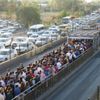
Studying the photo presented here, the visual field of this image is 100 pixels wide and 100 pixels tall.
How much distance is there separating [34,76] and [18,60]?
1375cm

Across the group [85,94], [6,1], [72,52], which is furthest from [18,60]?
[6,1]

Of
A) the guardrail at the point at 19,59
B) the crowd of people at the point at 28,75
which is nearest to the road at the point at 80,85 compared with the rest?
the crowd of people at the point at 28,75

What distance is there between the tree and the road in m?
51.6

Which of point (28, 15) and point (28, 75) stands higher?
point (28, 75)

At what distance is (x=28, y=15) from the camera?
264 feet

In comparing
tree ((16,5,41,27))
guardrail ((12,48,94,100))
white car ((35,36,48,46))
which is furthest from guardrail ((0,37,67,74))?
tree ((16,5,41,27))

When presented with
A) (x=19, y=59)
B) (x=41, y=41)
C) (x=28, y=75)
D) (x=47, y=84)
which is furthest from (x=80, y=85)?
(x=41, y=41)

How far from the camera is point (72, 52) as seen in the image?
88.2 ft

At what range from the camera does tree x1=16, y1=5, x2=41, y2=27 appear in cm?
8100

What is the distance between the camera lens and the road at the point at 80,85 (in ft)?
69.9

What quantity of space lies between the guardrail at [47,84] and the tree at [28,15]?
53.1 meters

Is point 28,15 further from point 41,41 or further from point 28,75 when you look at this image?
point 28,75

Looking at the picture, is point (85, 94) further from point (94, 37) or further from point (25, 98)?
point (94, 37)

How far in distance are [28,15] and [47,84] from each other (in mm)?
60374
